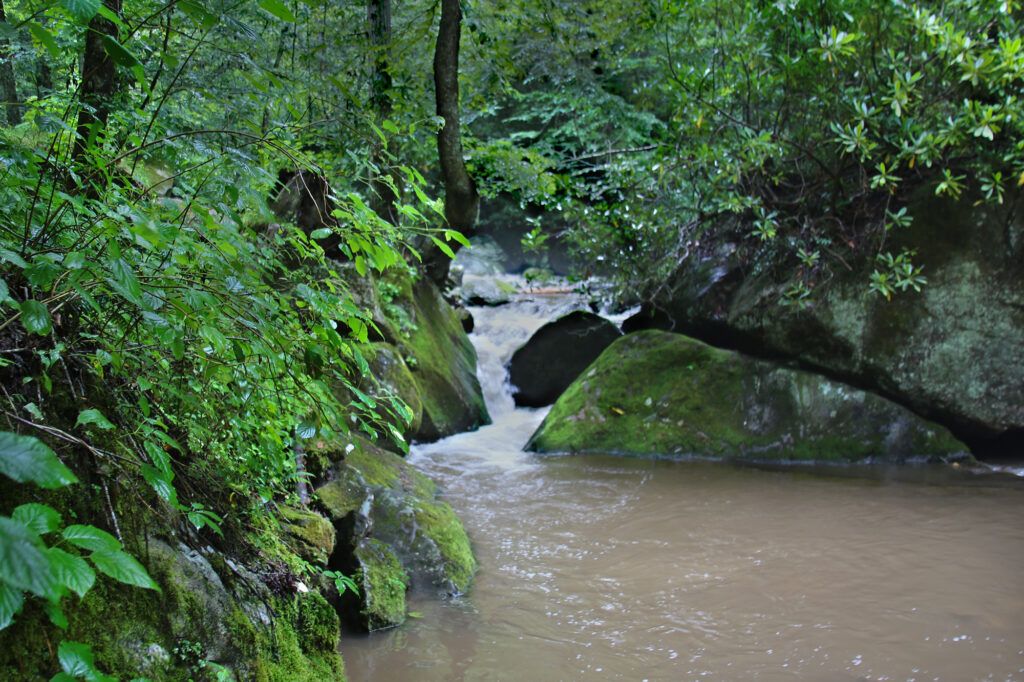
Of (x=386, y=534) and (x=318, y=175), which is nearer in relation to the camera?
(x=318, y=175)

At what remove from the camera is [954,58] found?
6.21 metres

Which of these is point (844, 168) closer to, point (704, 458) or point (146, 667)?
point (704, 458)

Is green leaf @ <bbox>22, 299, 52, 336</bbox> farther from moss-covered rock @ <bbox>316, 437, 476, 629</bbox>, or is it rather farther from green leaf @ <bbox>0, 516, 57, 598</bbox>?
moss-covered rock @ <bbox>316, 437, 476, 629</bbox>

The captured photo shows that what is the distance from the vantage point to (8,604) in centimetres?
112

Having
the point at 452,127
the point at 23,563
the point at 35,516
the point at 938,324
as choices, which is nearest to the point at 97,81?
the point at 35,516

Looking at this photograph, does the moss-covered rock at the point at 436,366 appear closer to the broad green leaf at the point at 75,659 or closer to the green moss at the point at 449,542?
the green moss at the point at 449,542

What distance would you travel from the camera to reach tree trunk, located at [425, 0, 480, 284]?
719 centimetres

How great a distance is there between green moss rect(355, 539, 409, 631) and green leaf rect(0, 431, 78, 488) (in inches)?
115

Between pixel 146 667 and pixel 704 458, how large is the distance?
6.51m

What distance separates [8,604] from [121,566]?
0.80 feet

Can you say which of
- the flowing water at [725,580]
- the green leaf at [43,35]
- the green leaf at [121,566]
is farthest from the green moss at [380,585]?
the green leaf at [43,35]

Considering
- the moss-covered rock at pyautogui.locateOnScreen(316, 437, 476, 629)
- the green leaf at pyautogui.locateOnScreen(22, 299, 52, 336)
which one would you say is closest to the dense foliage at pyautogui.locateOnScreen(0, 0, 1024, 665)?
the green leaf at pyautogui.locateOnScreen(22, 299, 52, 336)

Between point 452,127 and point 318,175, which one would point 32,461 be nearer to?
point 318,175

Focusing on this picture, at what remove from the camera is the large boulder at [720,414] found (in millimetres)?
7492
